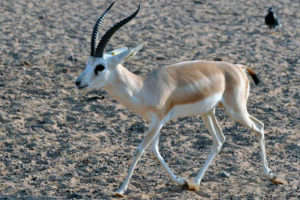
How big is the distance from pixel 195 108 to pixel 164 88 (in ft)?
1.21

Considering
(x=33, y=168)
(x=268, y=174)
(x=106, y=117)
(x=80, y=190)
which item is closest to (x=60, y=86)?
(x=106, y=117)

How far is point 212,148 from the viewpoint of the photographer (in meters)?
6.14

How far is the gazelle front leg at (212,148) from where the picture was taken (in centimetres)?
590

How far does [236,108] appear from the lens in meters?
5.94

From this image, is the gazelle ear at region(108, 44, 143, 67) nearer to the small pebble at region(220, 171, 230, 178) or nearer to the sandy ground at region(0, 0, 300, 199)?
the sandy ground at region(0, 0, 300, 199)

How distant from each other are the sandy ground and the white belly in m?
0.76

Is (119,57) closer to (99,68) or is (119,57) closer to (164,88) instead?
(99,68)

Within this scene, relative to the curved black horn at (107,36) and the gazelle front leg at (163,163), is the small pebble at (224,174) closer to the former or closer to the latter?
the gazelle front leg at (163,163)

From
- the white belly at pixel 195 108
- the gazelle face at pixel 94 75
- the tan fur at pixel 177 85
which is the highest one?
the gazelle face at pixel 94 75

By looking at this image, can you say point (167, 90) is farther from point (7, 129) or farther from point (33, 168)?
point (7, 129)

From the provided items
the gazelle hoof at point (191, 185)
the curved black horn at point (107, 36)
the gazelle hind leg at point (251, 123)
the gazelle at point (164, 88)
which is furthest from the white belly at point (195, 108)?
the curved black horn at point (107, 36)

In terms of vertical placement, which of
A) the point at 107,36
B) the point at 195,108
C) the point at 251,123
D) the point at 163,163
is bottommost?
the point at 163,163

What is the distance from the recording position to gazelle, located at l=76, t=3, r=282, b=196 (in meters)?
5.60

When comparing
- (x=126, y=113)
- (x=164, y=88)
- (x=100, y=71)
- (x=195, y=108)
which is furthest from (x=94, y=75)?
(x=126, y=113)
